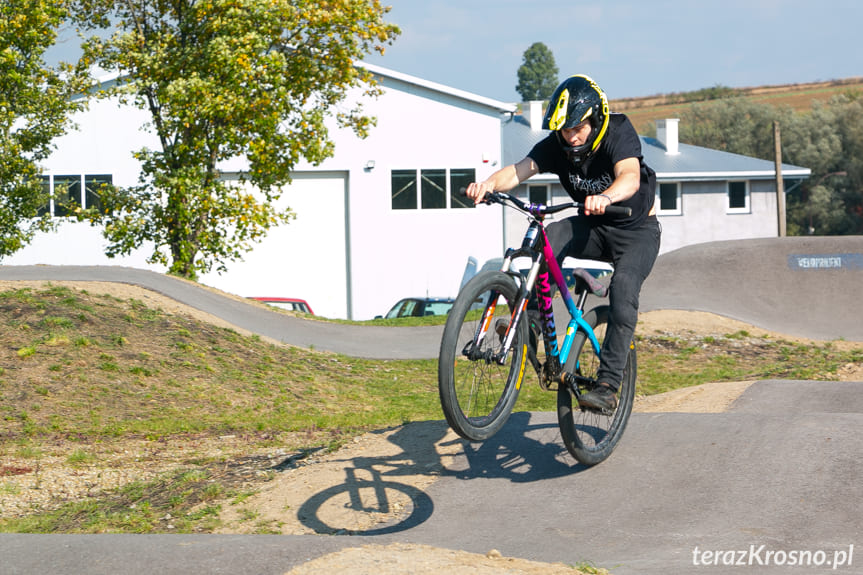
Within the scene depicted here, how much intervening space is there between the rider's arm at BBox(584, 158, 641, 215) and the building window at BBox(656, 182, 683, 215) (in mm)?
32140

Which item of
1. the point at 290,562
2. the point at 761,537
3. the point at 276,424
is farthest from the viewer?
the point at 276,424

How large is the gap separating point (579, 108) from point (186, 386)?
799 centimetres

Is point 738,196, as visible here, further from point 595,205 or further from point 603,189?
point 595,205

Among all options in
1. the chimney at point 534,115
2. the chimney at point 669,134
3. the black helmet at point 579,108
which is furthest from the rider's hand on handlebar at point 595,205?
the chimney at point 669,134

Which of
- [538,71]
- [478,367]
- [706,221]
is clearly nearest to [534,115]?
[706,221]

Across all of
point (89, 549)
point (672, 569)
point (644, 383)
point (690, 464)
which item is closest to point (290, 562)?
point (89, 549)

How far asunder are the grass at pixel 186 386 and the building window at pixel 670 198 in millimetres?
20500

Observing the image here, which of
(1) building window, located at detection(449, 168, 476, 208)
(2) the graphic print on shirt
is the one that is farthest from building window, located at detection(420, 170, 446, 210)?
(2) the graphic print on shirt

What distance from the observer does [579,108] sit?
17.0 ft

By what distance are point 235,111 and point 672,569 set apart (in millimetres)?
16084

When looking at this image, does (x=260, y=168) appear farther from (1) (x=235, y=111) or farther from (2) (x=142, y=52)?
(2) (x=142, y=52)

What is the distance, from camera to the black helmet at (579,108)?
517cm

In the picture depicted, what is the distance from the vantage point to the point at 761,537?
16.0 ft

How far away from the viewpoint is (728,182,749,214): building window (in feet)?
123
